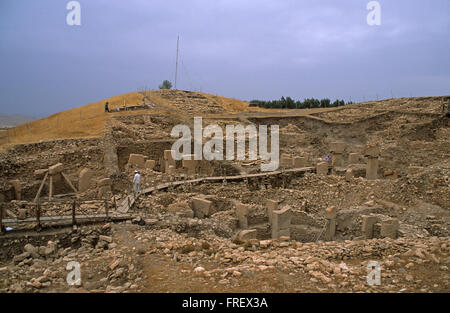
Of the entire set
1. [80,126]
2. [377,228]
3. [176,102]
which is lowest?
[377,228]

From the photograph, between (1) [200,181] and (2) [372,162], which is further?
(2) [372,162]

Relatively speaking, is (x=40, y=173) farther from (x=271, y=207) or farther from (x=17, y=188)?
(x=271, y=207)

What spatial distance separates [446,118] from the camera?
20.9 metres

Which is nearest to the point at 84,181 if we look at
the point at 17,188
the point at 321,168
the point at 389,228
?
the point at 17,188

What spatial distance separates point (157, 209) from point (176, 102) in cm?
1953

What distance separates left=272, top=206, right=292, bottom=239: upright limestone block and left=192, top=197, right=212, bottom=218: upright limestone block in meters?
1.98

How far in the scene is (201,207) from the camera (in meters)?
10.4

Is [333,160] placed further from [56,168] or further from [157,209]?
[56,168]

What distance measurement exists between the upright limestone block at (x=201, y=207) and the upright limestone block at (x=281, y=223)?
1.98 metres

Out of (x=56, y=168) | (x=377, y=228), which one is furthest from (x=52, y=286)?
(x=377, y=228)

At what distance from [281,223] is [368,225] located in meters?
2.36

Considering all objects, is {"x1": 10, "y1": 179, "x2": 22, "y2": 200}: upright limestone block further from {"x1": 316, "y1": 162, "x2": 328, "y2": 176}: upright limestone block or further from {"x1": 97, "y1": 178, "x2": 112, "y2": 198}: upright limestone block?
{"x1": 316, "y1": 162, "x2": 328, "y2": 176}: upright limestone block

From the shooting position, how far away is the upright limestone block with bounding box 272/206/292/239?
960cm

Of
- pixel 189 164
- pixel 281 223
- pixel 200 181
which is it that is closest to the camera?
pixel 281 223
